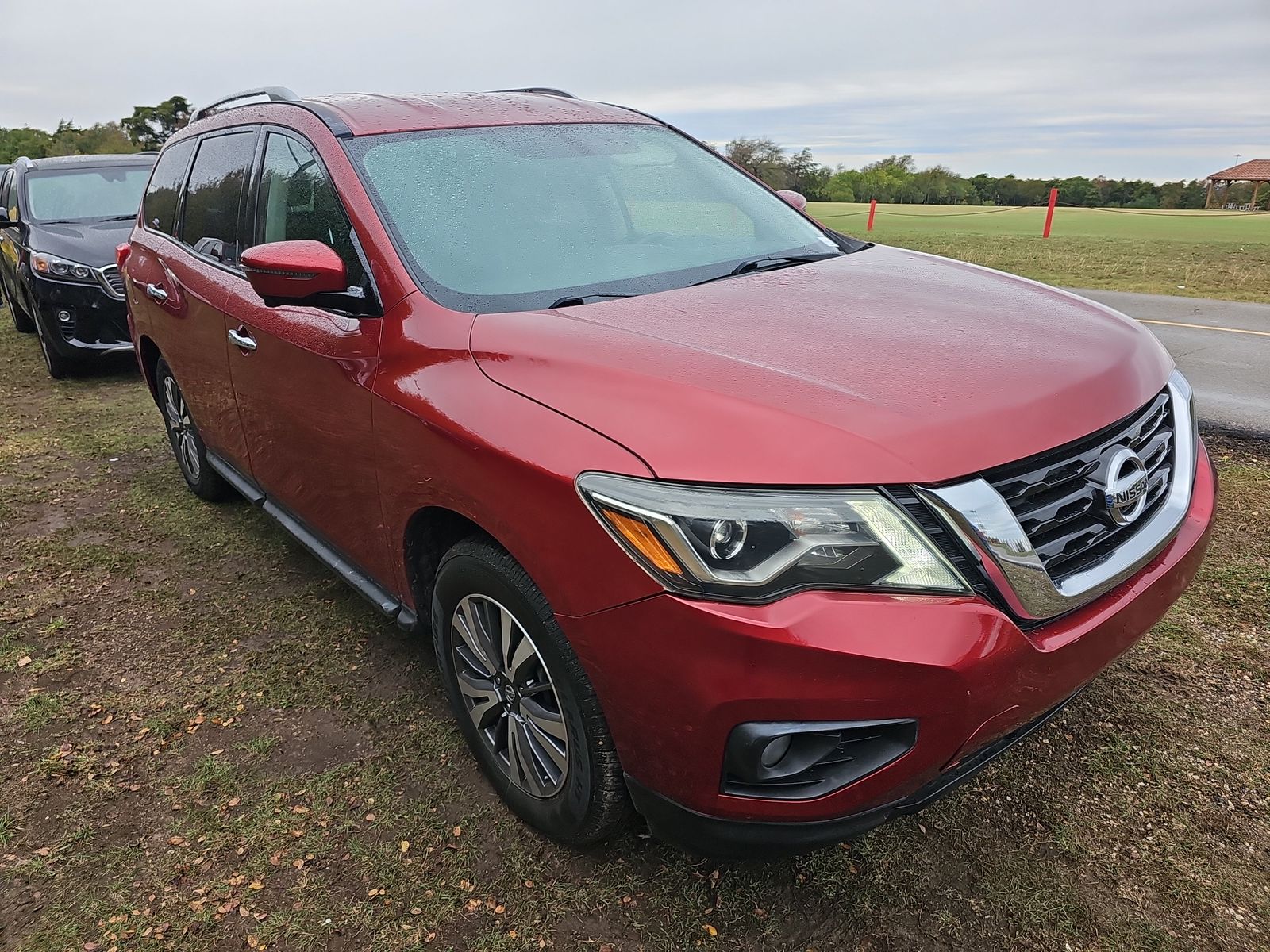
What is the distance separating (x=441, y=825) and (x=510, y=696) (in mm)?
445

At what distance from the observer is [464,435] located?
2166mm

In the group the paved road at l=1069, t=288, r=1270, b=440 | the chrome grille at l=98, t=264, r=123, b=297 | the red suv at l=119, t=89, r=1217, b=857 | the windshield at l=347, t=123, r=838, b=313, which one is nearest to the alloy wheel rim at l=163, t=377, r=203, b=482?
the red suv at l=119, t=89, r=1217, b=857

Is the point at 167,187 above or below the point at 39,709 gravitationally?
above

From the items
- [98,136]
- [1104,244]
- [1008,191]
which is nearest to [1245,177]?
[1008,191]

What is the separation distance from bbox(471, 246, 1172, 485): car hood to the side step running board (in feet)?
3.23

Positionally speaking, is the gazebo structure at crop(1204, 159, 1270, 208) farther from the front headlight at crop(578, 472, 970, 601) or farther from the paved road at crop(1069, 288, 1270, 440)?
the front headlight at crop(578, 472, 970, 601)

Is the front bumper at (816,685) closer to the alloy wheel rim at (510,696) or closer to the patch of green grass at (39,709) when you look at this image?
the alloy wheel rim at (510,696)

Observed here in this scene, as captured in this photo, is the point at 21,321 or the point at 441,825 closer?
the point at 441,825

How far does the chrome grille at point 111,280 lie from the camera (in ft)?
24.6

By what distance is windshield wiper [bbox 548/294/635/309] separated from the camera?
2.43 m

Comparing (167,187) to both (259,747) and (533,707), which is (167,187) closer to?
(259,747)

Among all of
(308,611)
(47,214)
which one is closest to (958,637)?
(308,611)

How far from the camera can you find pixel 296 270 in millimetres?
2492

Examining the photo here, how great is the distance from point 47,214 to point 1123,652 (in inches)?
374
